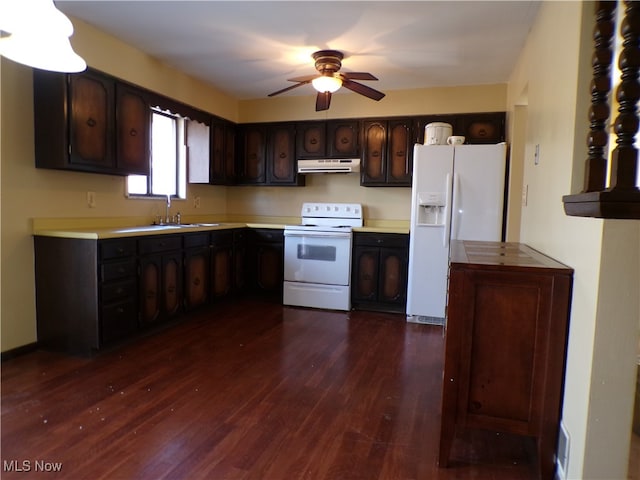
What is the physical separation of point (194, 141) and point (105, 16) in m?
1.69

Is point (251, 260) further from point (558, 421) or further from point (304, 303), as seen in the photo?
point (558, 421)

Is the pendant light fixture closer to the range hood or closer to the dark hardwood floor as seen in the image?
the dark hardwood floor

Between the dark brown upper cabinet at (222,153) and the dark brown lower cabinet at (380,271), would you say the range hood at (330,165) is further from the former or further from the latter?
the dark brown upper cabinet at (222,153)

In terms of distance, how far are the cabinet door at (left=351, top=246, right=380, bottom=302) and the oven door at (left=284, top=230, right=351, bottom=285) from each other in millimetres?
97

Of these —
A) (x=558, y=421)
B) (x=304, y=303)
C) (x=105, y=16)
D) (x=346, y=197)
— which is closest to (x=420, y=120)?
(x=346, y=197)

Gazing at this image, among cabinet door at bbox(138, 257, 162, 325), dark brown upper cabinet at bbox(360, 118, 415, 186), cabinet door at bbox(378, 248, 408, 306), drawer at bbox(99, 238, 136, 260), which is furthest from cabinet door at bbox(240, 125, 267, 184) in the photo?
drawer at bbox(99, 238, 136, 260)

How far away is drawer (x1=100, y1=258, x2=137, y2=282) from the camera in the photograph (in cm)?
277

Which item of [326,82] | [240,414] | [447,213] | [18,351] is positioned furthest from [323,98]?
[18,351]

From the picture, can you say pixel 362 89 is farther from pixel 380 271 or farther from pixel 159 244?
pixel 159 244

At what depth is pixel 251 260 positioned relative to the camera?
466 cm

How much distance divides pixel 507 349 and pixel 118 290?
2590 mm

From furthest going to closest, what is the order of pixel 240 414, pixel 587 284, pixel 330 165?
pixel 330 165 < pixel 240 414 < pixel 587 284

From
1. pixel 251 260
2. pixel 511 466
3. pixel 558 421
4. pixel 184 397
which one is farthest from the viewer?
pixel 251 260

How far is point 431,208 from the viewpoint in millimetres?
3842
